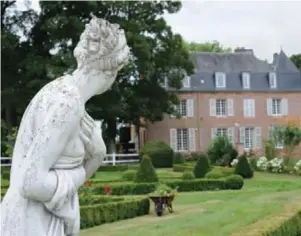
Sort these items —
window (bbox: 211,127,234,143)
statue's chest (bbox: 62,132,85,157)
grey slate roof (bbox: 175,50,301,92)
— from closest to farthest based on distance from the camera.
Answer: statue's chest (bbox: 62,132,85,157) < window (bbox: 211,127,234,143) < grey slate roof (bbox: 175,50,301,92)

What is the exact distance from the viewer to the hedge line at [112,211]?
12.3 meters

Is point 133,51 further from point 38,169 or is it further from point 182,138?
point 38,169

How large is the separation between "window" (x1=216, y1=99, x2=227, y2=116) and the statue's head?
49.0m

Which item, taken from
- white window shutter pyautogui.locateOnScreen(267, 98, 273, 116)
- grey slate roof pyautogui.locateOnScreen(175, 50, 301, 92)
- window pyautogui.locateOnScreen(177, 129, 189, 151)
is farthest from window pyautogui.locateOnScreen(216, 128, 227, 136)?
white window shutter pyautogui.locateOnScreen(267, 98, 273, 116)

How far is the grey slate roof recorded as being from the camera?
5178cm

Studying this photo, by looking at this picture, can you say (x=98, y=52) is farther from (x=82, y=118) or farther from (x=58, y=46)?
(x=58, y=46)

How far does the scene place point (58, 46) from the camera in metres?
35.0

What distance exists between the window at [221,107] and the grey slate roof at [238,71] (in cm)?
103

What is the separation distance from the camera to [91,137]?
2443 millimetres

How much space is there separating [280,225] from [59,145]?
663cm

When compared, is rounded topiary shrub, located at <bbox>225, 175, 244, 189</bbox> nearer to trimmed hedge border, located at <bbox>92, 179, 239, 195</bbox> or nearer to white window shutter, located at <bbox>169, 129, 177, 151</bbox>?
trimmed hedge border, located at <bbox>92, 179, 239, 195</bbox>

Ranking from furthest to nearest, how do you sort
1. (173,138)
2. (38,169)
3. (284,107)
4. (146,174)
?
(284,107), (173,138), (146,174), (38,169)

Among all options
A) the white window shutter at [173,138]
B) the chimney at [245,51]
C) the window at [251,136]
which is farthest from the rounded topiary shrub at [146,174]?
the chimney at [245,51]

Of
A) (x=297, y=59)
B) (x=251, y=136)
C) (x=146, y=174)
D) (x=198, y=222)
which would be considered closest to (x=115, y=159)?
(x=146, y=174)
